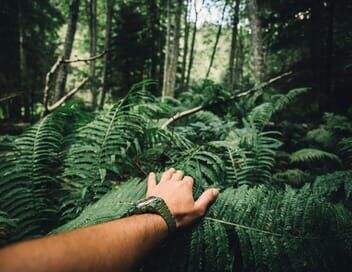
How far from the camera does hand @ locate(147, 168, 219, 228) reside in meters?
1.35

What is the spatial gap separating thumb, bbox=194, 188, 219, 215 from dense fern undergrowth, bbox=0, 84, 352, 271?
0.05 metres

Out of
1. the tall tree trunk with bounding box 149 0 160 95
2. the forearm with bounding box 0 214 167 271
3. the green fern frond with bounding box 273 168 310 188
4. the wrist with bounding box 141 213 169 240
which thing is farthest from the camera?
the tall tree trunk with bounding box 149 0 160 95

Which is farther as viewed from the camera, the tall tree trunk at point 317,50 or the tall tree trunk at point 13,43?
→ the tall tree trunk at point 13,43

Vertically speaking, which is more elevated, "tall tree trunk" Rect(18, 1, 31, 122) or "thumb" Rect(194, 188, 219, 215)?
"tall tree trunk" Rect(18, 1, 31, 122)

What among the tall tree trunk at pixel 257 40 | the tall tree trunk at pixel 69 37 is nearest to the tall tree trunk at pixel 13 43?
the tall tree trunk at pixel 69 37

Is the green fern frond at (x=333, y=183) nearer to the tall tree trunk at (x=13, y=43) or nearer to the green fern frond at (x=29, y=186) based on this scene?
the green fern frond at (x=29, y=186)

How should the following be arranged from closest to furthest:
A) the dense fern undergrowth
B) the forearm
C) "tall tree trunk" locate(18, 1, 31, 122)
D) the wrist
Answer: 1. the forearm
2. the wrist
3. the dense fern undergrowth
4. "tall tree trunk" locate(18, 1, 31, 122)

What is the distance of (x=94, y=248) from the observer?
1019 mm

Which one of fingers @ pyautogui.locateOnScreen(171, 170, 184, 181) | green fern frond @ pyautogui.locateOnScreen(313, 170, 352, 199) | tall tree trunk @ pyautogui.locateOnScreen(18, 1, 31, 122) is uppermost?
tall tree trunk @ pyautogui.locateOnScreen(18, 1, 31, 122)

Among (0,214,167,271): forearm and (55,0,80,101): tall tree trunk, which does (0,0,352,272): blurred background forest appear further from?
(55,0,80,101): tall tree trunk

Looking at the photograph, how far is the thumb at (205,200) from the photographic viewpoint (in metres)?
1.42

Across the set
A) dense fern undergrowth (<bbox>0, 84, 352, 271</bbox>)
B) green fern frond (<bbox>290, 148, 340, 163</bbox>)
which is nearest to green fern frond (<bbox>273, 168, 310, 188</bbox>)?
dense fern undergrowth (<bbox>0, 84, 352, 271</bbox>)

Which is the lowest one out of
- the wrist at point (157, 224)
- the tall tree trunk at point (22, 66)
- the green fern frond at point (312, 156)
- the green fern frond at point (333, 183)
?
the green fern frond at point (312, 156)

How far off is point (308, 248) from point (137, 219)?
2.47ft
